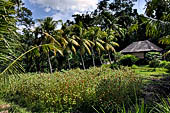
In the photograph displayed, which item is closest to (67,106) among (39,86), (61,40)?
(39,86)

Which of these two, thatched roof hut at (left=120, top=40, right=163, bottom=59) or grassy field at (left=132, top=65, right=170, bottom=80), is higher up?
thatched roof hut at (left=120, top=40, right=163, bottom=59)

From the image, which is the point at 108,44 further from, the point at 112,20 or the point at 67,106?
the point at 67,106

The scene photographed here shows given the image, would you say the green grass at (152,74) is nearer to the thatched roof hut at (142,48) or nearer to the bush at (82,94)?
the bush at (82,94)

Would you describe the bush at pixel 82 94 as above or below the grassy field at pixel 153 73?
above

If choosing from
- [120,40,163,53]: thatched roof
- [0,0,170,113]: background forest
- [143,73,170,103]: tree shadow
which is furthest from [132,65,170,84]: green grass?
[120,40,163,53]: thatched roof

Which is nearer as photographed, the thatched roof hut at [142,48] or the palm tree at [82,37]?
the palm tree at [82,37]

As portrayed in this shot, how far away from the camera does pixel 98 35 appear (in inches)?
922

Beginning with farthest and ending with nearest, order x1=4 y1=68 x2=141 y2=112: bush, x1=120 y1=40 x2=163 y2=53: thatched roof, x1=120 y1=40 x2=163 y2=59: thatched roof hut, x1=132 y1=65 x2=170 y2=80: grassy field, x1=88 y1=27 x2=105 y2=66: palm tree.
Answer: x1=120 y1=40 x2=163 y2=59: thatched roof hut → x1=120 y1=40 x2=163 y2=53: thatched roof → x1=88 y1=27 x2=105 y2=66: palm tree → x1=132 y1=65 x2=170 y2=80: grassy field → x1=4 y1=68 x2=141 y2=112: bush

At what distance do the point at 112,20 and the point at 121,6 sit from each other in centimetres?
617

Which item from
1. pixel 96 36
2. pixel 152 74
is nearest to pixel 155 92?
pixel 152 74

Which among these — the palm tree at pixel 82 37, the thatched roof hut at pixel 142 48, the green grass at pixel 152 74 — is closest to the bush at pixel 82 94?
the green grass at pixel 152 74

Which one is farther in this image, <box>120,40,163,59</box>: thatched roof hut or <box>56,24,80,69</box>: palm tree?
<box>120,40,163,59</box>: thatched roof hut

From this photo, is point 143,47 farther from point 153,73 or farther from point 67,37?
point 67,37

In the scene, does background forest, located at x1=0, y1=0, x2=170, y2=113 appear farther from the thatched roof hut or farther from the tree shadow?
the thatched roof hut
